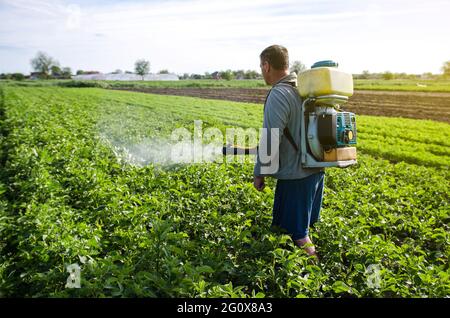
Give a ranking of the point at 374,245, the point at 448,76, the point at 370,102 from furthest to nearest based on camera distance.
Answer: the point at 370,102 → the point at 448,76 → the point at 374,245

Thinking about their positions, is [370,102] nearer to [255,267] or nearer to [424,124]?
[424,124]

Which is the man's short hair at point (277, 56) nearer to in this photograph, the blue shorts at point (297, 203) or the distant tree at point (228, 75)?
the blue shorts at point (297, 203)

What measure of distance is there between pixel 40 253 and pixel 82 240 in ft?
1.11

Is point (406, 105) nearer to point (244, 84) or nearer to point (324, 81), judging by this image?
point (324, 81)

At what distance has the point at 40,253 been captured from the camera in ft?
10.2

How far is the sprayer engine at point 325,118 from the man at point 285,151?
0.10 metres

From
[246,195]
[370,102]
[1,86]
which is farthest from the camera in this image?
[1,86]

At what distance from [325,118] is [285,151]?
455 millimetres

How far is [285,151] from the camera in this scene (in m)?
3.40

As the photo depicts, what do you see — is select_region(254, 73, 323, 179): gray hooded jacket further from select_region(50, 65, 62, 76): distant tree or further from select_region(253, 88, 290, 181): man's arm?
select_region(50, 65, 62, 76): distant tree
